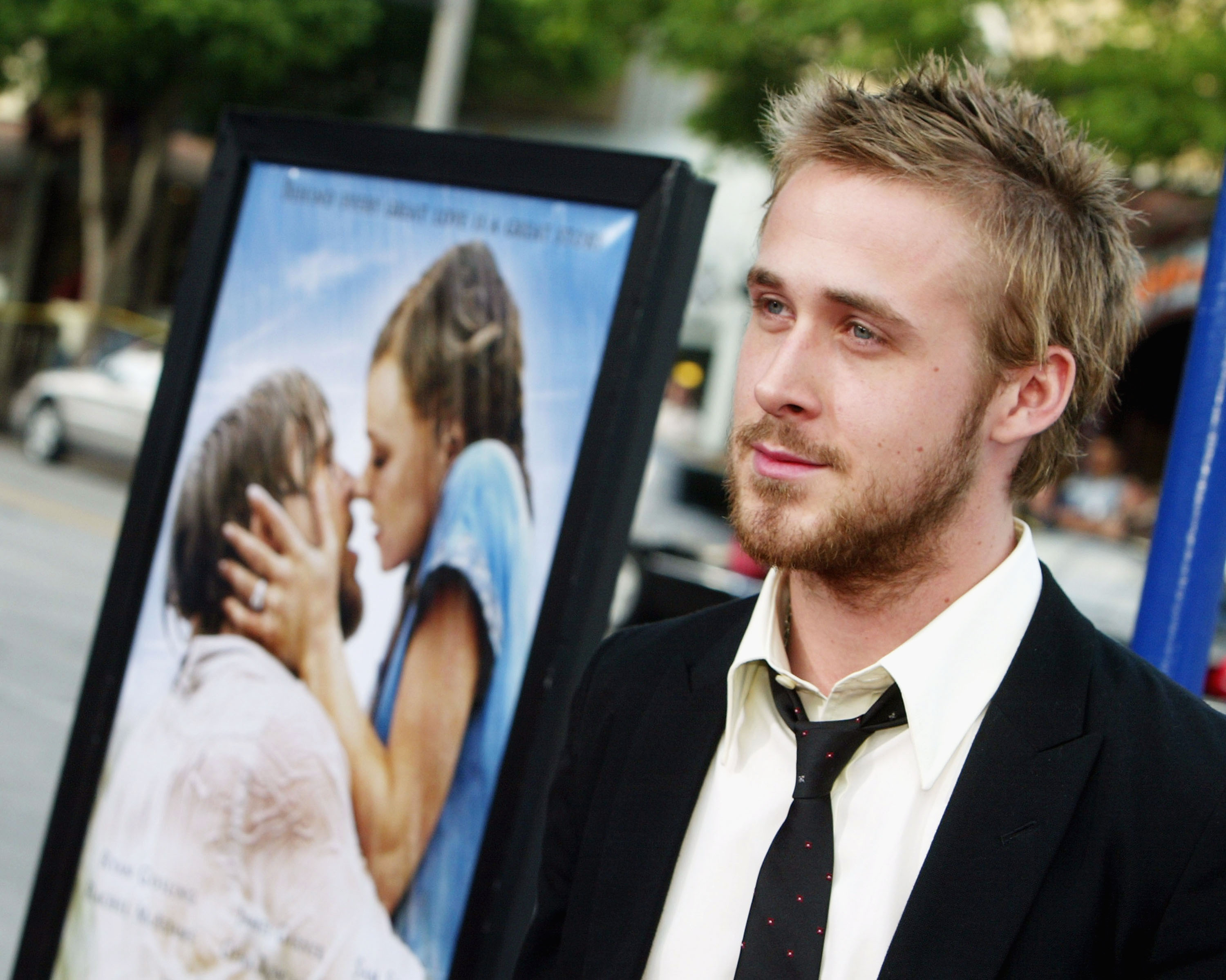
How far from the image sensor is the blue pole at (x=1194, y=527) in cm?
207

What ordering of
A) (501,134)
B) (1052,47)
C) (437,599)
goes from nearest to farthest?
(437,599) → (501,134) → (1052,47)

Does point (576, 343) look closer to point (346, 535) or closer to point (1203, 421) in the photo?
point (346, 535)

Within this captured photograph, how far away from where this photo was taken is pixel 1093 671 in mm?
1590

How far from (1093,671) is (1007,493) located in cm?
25

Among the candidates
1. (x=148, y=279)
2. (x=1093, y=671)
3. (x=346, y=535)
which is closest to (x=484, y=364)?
(x=346, y=535)

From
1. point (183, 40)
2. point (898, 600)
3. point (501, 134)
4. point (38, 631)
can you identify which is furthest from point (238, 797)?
point (183, 40)

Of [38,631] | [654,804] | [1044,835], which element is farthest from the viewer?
[38,631]

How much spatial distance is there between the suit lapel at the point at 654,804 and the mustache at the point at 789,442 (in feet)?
1.01

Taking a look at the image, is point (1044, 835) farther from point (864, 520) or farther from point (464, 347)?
point (464, 347)

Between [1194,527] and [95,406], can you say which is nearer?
[1194,527]

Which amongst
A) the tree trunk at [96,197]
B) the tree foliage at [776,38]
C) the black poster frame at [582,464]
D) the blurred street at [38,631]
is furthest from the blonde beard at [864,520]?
the tree trunk at [96,197]

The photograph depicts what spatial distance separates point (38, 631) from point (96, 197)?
42.7 ft

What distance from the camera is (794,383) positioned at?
1.63m

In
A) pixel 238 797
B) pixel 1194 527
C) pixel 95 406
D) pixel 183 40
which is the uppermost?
pixel 183 40
